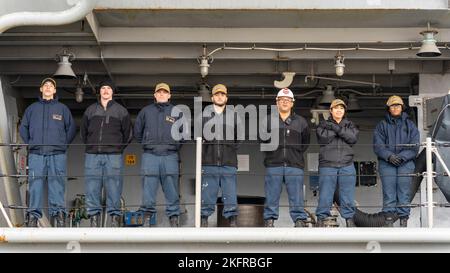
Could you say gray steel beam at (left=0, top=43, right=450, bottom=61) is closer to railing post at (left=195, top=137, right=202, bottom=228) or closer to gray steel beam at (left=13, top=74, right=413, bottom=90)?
gray steel beam at (left=13, top=74, right=413, bottom=90)

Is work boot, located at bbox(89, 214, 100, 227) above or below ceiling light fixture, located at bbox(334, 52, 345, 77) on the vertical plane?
below

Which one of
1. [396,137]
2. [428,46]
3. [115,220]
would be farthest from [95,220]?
[428,46]

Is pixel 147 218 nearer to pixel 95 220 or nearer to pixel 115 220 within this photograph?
pixel 115 220

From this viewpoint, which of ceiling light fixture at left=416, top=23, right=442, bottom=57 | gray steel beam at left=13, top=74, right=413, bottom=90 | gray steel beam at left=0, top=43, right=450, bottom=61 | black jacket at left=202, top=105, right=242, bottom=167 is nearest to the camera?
black jacket at left=202, top=105, right=242, bottom=167

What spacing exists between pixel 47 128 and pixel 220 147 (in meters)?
1.46

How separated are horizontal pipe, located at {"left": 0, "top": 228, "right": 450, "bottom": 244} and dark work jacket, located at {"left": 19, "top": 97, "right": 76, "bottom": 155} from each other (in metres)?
0.86

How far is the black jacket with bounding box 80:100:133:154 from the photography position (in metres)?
6.08

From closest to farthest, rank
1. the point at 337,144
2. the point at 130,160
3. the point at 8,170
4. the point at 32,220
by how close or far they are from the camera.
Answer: the point at 32,220
the point at 337,144
the point at 8,170
the point at 130,160

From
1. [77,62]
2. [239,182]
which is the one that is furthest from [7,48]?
[239,182]

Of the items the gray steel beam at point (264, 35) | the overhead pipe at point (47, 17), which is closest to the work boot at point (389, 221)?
the gray steel beam at point (264, 35)

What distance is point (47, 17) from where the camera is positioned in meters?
6.32

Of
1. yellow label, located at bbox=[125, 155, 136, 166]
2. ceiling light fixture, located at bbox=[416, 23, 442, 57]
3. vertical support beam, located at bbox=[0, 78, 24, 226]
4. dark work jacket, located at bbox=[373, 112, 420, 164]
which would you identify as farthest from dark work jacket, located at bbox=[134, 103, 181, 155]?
yellow label, located at bbox=[125, 155, 136, 166]

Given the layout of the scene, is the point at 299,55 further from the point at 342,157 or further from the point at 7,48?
the point at 7,48
